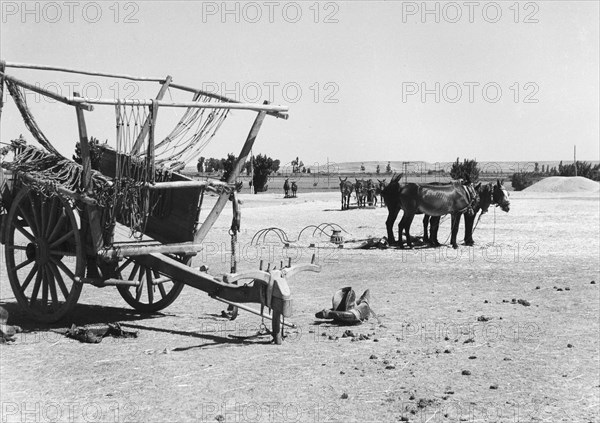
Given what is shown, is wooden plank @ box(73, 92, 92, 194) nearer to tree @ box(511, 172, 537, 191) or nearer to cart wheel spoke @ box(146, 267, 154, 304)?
cart wheel spoke @ box(146, 267, 154, 304)

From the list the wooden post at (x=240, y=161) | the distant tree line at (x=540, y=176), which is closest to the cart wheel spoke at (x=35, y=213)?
the wooden post at (x=240, y=161)

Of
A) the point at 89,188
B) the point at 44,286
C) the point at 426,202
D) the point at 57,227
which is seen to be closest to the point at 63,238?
the point at 57,227

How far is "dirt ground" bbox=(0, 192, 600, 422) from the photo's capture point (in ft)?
19.2

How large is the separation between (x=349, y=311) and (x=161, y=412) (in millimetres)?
3594

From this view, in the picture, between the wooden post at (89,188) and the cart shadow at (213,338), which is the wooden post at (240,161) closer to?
the cart shadow at (213,338)

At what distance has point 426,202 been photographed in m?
17.8

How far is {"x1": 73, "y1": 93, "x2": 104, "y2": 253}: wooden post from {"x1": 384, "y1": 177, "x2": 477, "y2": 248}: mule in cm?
1087

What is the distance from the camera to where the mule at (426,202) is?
58.5 feet

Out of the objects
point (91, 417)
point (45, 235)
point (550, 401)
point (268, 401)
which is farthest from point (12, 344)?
point (550, 401)

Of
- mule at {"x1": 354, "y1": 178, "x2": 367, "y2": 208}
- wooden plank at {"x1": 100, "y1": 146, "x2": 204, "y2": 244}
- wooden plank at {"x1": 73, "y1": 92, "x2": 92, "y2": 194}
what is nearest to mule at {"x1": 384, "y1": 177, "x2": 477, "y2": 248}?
wooden plank at {"x1": 100, "y1": 146, "x2": 204, "y2": 244}

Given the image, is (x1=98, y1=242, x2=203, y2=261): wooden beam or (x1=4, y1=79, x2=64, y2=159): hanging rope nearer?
(x1=98, y1=242, x2=203, y2=261): wooden beam

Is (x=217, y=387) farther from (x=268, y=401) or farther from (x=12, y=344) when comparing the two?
(x=12, y=344)

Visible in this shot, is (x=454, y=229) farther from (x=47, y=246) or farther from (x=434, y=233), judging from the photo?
(x=47, y=246)

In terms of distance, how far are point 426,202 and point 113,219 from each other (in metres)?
11.1
